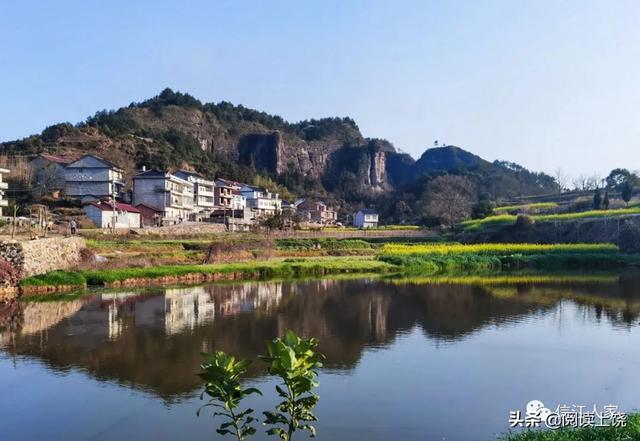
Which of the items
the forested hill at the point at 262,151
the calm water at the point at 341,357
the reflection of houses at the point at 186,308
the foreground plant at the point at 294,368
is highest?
the forested hill at the point at 262,151

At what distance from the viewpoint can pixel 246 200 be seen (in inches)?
3027

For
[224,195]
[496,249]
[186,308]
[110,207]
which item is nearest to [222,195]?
[224,195]

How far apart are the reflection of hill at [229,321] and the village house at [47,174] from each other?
122ft

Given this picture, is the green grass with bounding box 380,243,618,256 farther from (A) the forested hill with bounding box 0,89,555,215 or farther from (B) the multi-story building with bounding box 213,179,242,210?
(A) the forested hill with bounding box 0,89,555,215

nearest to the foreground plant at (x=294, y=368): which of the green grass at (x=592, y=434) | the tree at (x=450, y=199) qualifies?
the green grass at (x=592, y=434)

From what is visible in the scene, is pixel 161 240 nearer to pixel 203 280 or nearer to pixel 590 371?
pixel 203 280

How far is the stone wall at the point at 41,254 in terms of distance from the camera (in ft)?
72.0

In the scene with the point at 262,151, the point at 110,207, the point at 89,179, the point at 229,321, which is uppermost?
the point at 262,151

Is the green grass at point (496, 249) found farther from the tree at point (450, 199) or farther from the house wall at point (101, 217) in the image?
the house wall at point (101, 217)

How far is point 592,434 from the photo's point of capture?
22.0ft

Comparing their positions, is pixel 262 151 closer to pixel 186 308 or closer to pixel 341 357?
pixel 186 308

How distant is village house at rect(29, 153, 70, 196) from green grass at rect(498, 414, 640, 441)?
5536 cm

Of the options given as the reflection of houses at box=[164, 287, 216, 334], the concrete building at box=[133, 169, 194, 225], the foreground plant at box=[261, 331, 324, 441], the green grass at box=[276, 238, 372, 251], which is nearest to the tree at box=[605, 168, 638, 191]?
the green grass at box=[276, 238, 372, 251]

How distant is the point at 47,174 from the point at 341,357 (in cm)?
5081
